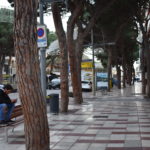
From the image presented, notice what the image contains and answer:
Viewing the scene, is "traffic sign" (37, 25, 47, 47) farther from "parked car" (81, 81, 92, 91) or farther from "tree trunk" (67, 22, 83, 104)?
"parked car" (81, 81, 92, 91)

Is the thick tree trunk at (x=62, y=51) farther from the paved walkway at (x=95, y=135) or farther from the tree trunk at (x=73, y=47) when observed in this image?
the paved walkway at (x=95, y=135)

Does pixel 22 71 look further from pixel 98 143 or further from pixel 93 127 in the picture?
pixel 93 127

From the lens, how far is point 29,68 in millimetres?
6449

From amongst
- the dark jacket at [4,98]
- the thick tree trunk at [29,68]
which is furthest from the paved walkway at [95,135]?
the thick tree trunk at [29,68]

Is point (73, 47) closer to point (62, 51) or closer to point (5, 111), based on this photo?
point (62, 51)

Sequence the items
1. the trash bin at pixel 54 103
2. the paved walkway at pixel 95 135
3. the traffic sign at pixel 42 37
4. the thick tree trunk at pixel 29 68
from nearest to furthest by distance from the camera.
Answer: the thick tree trunk at pixel 29 68
the paved walkway at pixel 95 135
the traffic sign at pixel 42 37
the trash bin at pixel 54 103

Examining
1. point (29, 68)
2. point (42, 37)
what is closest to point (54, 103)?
point (42, 37)

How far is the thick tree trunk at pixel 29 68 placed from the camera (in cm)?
641

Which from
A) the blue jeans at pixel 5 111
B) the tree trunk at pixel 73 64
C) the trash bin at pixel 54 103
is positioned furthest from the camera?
the tree trunk at pixel 73 64

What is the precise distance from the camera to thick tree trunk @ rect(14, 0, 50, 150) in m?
6.41

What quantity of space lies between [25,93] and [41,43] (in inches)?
232

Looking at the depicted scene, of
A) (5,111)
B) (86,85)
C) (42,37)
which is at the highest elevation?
(42,37)

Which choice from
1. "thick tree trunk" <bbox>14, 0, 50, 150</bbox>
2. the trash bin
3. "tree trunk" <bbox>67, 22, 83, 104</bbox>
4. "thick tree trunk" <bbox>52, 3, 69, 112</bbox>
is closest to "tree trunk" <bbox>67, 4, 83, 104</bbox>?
"tree trunk" <bbox>67, 22, 83, 104</bbox>

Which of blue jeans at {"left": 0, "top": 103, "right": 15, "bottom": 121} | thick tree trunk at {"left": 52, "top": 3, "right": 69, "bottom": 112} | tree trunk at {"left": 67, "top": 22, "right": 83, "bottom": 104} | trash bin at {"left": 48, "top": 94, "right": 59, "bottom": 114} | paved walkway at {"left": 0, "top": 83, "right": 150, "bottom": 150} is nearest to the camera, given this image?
paved walkway at {"left": 0, "top": 83, "right": 150, "bottom": 150}
